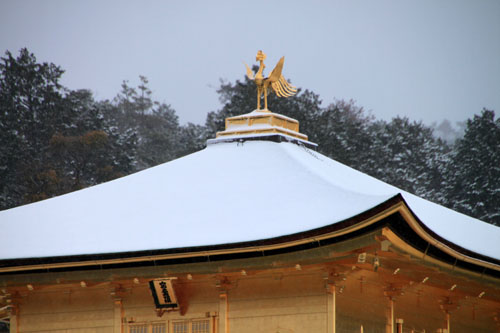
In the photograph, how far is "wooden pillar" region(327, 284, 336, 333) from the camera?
15.3 m

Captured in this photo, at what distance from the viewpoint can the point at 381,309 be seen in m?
16.9

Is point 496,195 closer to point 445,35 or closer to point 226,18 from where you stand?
point 445,35

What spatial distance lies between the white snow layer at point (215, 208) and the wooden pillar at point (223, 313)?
125cm

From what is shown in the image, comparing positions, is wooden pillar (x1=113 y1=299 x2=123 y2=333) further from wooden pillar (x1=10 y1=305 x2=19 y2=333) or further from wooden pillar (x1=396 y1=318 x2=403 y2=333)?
wooden pillar (x1=396 y1=318 x2=403 y2=333)

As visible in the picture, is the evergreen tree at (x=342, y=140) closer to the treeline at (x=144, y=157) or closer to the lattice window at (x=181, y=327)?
the treeline at (x=144, y=157)

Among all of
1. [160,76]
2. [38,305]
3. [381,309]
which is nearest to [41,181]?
[38,305]

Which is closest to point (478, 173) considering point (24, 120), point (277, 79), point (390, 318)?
point (24, 120)

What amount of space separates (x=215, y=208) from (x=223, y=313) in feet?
6.91

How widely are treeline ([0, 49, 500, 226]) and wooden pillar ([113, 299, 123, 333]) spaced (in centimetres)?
2969

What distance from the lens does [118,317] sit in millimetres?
16984

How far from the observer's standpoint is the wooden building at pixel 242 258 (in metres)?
14.9

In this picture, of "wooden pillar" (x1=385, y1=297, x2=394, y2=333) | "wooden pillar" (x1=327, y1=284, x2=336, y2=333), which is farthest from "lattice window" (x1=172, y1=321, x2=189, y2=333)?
→ "wooden pillar" (x1=385, y1=297, x2=394, y2=333)

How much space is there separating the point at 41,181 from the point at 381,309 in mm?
33106

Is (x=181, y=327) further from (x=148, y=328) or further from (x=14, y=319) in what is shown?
(x=14, y=319)
